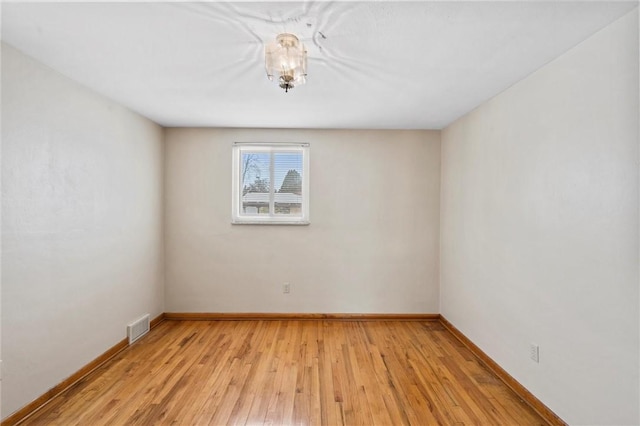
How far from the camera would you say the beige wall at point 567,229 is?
4.94 ft

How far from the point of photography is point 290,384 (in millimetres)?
2326

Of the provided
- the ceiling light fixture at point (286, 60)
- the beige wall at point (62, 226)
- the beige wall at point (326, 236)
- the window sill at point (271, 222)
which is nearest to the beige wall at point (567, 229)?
the beige wall at point (326, 236)

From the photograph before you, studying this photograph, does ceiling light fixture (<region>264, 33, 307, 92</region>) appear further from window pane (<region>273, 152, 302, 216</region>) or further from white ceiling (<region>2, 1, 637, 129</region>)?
window pane (<region>273, 152, 302, 216</region>)

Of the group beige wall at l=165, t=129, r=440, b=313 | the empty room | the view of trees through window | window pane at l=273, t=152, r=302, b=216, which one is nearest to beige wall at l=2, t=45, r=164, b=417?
the empty room

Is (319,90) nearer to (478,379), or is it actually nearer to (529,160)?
(529,160)

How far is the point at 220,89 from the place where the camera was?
243 cm

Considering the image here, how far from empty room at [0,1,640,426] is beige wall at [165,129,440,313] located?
3cm

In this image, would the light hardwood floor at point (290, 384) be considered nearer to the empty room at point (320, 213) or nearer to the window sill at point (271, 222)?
the empty room at point (320, 213)

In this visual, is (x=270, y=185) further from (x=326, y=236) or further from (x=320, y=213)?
(x=326, y=236)

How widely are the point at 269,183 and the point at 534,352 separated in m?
3.04

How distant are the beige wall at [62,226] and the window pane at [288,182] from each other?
58.8 inches

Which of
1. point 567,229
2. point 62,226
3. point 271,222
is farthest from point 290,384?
point 567,229

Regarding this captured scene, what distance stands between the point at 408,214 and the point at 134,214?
10.2 feet

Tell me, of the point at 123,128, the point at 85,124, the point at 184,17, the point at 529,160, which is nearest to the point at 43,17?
the point at 184,17
